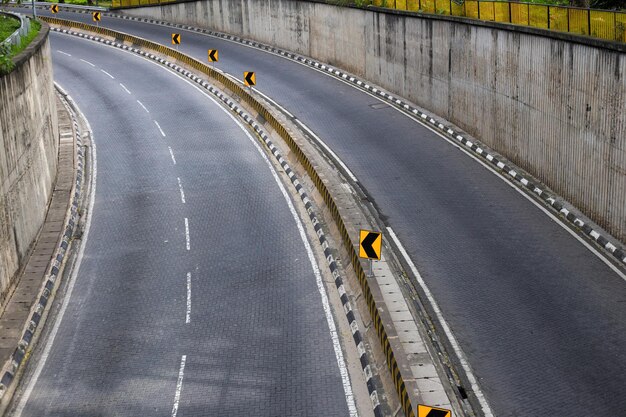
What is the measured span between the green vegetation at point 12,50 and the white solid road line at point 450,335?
11.8 m

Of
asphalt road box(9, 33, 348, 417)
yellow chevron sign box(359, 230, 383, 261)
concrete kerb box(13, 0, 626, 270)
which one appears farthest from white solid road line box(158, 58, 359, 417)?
concrete kerb box(13, 0, 626, 270)

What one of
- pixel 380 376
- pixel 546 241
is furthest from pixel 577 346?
pixel 546 241

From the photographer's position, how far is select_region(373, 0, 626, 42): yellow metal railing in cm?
2439

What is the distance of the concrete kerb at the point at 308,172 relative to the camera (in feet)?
56.6

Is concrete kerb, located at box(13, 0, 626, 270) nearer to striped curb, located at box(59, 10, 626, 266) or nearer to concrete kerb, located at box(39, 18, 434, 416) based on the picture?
striped curb, located at box(59, 10, 626, 266)

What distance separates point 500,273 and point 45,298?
11718 mm

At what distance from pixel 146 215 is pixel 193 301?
6980 mm

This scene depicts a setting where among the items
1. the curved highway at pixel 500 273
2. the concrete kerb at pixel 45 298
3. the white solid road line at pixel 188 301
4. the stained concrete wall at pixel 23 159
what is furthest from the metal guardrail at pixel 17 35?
the curved highway at pixel 500 273

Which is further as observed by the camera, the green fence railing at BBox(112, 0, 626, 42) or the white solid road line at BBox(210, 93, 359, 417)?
the green fence railing at BBox(112, 0, 626, 42)

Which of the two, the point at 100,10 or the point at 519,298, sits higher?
the point at 100,10

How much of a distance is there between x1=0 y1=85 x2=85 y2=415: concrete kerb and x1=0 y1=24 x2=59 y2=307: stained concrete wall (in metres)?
0.81

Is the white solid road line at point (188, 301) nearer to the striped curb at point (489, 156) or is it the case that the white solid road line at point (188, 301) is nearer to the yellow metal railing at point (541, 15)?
the striped curb at point (489, 156)

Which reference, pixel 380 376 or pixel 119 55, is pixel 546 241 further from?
pixel 119 55

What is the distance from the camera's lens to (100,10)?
72.1 meters
